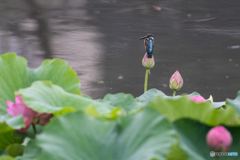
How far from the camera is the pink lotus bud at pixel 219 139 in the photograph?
17.8 inches

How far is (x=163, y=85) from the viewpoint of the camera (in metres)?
4.46

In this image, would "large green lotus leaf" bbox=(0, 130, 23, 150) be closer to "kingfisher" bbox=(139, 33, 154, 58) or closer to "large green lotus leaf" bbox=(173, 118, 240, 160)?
"large green lotus leaf" bbox=(173, 118, 240, 160)

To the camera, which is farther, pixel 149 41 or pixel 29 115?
pixel 149 41

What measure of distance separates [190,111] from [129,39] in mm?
5554

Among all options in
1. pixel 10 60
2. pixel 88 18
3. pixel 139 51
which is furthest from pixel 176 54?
pixel 10 60

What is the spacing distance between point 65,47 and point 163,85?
179 cm

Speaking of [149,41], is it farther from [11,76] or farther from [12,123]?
[12,123]

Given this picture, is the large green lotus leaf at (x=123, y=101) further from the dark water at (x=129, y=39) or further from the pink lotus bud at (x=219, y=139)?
the dark water at (x=129, y=39)

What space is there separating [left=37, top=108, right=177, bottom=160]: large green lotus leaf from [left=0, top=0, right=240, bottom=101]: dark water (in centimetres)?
372

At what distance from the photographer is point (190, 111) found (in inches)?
19.5

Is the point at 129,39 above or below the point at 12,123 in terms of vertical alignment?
below

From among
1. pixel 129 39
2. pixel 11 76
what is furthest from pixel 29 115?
pixel 129 39

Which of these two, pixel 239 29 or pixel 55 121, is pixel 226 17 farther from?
pixel 55 121

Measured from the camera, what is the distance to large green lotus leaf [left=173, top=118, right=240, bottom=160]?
484mm
